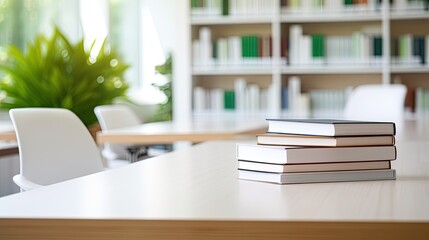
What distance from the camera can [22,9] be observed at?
7.38 m

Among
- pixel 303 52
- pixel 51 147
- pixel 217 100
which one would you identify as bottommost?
pixel 217 100

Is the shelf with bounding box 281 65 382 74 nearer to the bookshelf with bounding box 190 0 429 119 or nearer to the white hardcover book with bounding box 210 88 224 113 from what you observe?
the bookshelf with bounding box 190 0 429 119

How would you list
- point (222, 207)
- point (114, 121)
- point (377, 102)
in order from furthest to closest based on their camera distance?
1. point (377, 102)
2. point (114, 121)
3. point (222, 207)

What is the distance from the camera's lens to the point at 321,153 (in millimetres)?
1552

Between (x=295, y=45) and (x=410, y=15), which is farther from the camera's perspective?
(x=295, y=45)

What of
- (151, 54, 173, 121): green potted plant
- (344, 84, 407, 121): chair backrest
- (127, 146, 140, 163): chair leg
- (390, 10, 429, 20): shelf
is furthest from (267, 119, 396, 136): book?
(151, 54, 173, 121): green potted plant

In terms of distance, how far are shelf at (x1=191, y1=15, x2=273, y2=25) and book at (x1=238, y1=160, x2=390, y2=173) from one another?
→ 530 centimetres

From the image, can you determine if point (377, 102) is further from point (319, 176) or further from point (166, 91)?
point (319, 176)

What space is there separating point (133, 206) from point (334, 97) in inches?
227

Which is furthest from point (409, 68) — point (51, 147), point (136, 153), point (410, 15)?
point (51, 147)

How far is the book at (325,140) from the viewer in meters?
1.57

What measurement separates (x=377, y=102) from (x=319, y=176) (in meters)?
4.15

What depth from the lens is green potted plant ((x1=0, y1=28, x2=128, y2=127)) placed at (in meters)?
6.81

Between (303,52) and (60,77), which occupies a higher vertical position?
(303,52)
